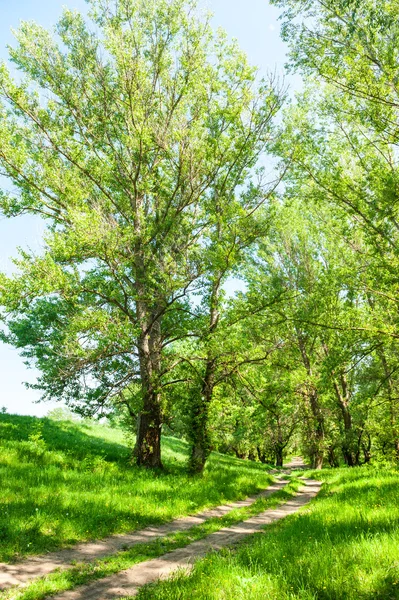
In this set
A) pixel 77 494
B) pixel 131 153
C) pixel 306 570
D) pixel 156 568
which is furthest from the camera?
pixel 131 153

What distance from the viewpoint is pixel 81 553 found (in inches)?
267

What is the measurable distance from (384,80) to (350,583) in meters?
10.8

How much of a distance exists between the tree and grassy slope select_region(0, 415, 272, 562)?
6.71 ft

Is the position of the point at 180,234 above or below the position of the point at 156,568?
above

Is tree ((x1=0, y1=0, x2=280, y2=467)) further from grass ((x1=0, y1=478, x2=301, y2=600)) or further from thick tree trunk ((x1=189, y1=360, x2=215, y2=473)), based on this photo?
grass ((x1=0, y1=478, x2=301, y2=600))

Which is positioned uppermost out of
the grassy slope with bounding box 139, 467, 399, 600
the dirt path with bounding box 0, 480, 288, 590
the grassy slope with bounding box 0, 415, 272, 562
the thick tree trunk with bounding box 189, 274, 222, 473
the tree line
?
the tree line

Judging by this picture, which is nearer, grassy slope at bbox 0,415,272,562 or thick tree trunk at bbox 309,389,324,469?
grassy slope at bbox 0,415,272,562

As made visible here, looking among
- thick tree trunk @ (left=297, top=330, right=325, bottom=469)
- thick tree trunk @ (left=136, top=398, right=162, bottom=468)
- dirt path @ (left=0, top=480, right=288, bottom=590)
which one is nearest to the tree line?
thick tree trunk @ (left=136, top=398, right=162, bottom=468)

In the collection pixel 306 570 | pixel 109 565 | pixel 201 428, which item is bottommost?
pixel 109 565

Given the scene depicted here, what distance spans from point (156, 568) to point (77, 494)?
3.75 metres

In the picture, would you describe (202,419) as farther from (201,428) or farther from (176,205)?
(176,205)

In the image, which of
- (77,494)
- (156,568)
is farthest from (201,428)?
(156,568)

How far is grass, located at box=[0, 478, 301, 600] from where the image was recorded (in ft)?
16.6

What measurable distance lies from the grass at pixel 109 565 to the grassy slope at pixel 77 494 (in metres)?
1.11
